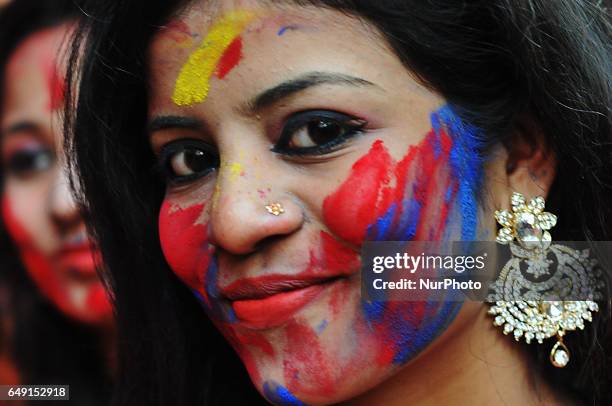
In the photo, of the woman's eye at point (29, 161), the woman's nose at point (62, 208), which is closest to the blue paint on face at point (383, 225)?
the woman's nose at point (62, 208)

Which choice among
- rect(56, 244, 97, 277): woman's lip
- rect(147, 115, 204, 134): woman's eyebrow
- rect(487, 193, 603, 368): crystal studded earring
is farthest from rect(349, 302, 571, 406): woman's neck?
rect(56, 244, 97, 277): woman's lip

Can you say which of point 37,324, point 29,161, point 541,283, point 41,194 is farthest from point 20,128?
point 541,283

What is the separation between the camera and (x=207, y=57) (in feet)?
6.25

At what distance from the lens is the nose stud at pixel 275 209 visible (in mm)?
1786

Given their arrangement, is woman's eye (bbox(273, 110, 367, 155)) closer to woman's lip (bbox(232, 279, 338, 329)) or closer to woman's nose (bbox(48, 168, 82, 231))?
woman's lip (bbox(232, 279, 338, 329))

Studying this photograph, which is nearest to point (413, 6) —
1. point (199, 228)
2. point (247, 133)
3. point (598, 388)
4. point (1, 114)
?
point (247, 133)

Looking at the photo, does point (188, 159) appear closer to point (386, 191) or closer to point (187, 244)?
point (187, 244)

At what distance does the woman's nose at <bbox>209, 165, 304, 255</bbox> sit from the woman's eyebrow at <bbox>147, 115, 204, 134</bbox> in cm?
16

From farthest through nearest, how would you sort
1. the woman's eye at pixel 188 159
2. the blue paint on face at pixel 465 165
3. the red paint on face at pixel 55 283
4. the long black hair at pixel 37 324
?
the long black hair at pixel 37 324
the red paint on face at pixel 55 283
the woman's eye at pixel 188 159
the blue paint on face at pixel 465 165

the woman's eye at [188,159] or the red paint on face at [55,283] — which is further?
the red paint on face at [55,283]

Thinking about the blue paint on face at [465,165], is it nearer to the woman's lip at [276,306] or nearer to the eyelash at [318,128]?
the eyelash at [318,128]

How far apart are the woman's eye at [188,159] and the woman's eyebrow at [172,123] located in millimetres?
43

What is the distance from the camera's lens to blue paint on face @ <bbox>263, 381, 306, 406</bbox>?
186 cm

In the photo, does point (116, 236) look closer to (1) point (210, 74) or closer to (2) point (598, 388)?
(1) point (210, 74)
